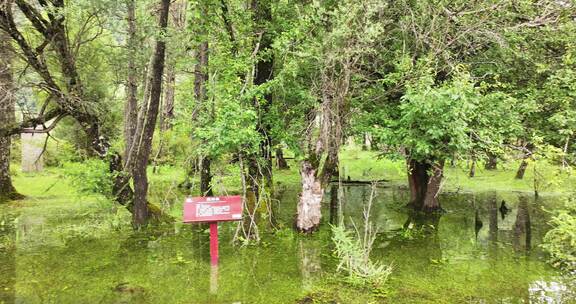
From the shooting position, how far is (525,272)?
20.8 feet

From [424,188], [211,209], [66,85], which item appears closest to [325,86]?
[211,209]

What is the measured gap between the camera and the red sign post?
6.05 meters

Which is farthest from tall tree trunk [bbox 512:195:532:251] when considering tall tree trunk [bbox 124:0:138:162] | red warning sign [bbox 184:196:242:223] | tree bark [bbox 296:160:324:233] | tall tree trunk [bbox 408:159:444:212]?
tall tree trunk [bbox 124:0:138:162]

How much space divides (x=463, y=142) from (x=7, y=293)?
6.79 meters

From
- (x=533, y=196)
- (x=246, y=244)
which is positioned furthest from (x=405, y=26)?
(x=533, y=196)

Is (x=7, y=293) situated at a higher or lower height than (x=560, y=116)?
lower

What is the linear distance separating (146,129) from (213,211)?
281cm

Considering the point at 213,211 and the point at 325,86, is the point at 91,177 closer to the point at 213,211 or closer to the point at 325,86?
the point at 213,211

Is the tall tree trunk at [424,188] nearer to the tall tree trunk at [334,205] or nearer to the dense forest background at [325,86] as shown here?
the tall tree trunk at [334,205]

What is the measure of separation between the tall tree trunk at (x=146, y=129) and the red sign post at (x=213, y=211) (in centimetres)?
242

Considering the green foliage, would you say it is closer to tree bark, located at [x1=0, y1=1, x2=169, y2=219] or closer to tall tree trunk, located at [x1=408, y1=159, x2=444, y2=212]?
tree bark, located at [x1=0, y1=1, x2=169, y2=219]

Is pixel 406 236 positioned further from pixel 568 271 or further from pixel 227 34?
pixel 227 34

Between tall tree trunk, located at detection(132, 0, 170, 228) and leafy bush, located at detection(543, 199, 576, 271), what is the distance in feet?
22.9

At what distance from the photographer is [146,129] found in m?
7.99
